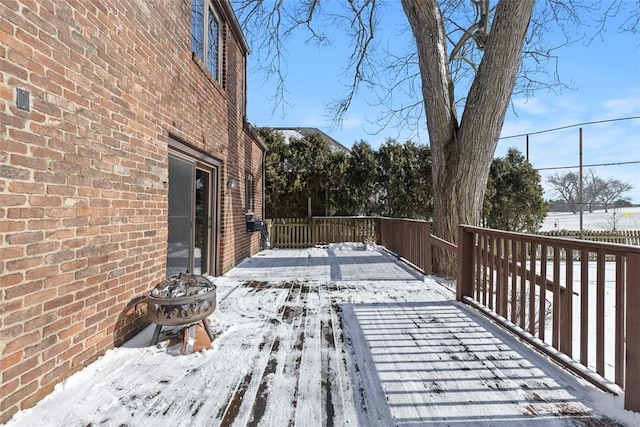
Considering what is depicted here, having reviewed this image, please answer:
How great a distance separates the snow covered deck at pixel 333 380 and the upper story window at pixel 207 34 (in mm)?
3601

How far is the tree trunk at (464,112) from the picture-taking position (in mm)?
4816

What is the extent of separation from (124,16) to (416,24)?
4737mm

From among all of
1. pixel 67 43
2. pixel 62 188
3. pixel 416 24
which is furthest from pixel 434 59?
pixel 62 188

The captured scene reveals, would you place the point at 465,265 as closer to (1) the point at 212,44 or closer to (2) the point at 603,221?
(1) the point at 212,44

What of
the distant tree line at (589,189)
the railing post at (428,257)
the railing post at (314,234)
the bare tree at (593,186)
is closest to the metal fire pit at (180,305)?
the railing post at (428,257)

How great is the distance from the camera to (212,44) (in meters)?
5.21

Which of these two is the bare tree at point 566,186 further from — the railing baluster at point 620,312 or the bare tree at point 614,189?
the railing baluster at point 620,312

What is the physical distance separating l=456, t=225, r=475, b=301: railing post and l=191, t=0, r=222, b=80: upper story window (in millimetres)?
4172

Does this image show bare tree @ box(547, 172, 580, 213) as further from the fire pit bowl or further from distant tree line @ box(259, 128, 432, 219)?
the fire pit bowl

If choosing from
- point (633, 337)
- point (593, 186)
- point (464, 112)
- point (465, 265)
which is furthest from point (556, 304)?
point (593, 186)

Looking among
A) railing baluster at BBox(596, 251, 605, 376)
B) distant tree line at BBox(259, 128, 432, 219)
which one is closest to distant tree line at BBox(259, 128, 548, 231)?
distant tree line at BBox(259, 128, 432, 219)

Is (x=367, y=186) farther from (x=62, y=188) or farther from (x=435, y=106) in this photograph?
(x=62, y=188)

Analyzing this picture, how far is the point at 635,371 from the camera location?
172 centimetres

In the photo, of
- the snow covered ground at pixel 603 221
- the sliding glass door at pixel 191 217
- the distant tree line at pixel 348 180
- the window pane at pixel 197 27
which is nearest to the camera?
the sliding glass door at pixel 191 217
